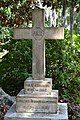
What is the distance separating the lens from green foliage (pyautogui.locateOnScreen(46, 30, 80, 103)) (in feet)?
28.7

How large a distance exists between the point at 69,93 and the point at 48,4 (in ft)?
10.9

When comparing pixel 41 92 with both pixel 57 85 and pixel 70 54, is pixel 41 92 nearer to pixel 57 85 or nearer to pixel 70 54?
pixel 57 85

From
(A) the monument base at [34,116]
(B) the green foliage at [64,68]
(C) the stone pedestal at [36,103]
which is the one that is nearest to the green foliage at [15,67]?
(B) the green foliage at [64,68]

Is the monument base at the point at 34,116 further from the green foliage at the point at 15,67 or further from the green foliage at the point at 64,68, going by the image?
the green foliage at the point at 15,67

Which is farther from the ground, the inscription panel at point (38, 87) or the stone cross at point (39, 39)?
the stone cross at point (39, 39)

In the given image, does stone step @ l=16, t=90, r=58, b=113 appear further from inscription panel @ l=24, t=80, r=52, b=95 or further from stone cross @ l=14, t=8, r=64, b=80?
stone cross @ l=14, t=8, r=64, b=80

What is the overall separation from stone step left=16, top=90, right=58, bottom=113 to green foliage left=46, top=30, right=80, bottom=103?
203 cm

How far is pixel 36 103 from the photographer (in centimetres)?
652

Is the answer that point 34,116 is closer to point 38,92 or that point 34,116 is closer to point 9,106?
point 38,92

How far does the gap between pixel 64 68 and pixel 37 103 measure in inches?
104

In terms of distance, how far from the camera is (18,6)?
10930 millimetres

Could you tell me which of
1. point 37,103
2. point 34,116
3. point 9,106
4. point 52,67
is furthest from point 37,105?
point 52,67

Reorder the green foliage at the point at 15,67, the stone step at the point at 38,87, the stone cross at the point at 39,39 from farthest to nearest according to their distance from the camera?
1. the green foliage at the point at 15,67
2. the stone cross at the point at 39,39
3. the stone step at the point at 38,87

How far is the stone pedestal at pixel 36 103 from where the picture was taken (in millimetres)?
6441
